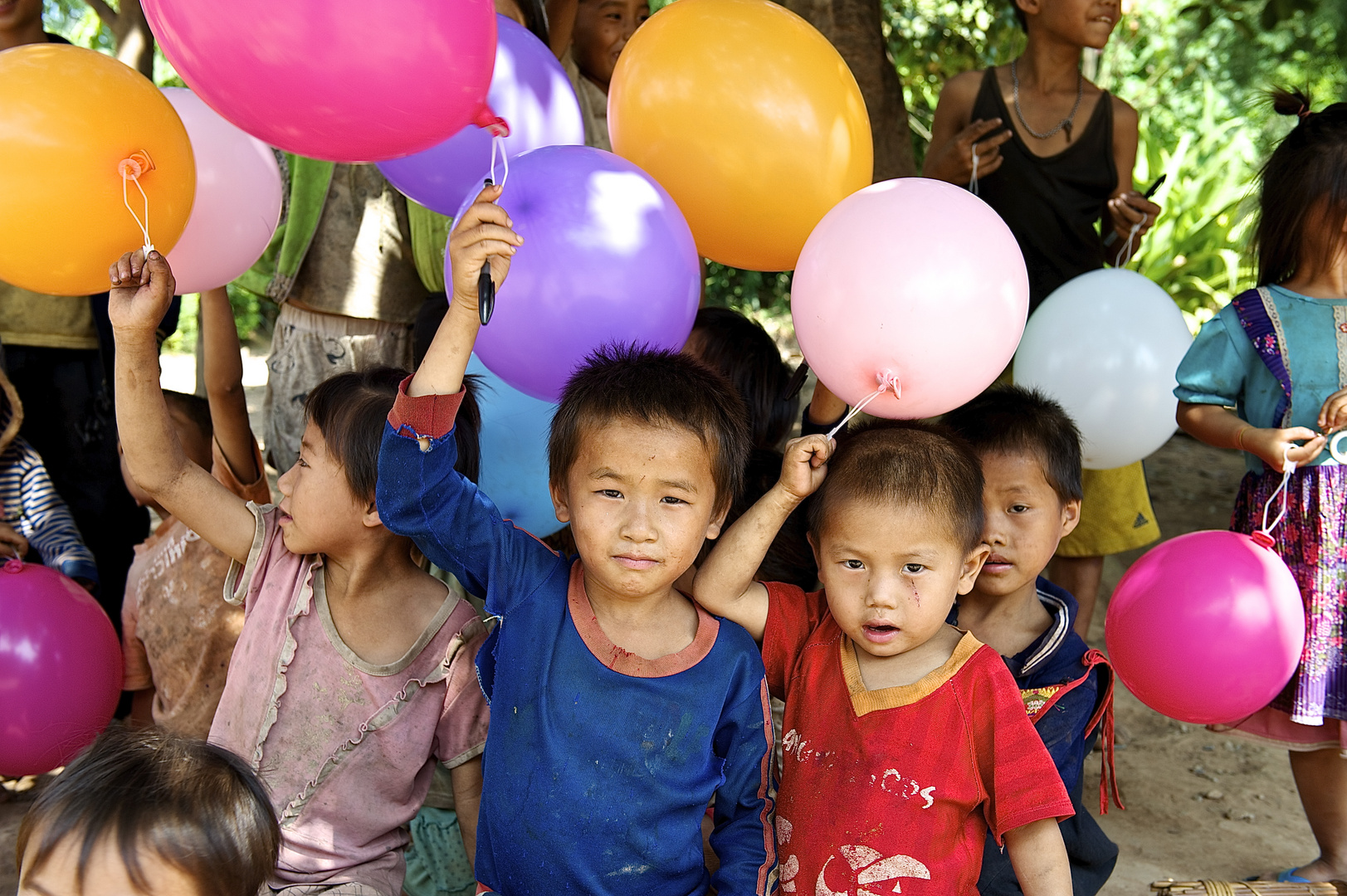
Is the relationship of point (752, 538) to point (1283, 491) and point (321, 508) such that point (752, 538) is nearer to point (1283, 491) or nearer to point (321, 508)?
point (321, 508)

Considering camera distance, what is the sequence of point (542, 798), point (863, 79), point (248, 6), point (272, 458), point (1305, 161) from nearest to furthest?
point (248, 6) → point (542, 798) → point (1305, 161) → point (272, 458) → point (863, 79)

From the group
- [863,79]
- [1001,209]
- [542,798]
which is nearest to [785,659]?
[542,798]

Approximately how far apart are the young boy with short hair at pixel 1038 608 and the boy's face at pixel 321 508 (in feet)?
3.73

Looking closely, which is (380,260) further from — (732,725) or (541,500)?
(732,725)

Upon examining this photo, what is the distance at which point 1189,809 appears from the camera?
3111 mm

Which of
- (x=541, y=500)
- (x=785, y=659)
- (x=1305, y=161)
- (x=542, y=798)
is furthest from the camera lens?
(x=1305, y=161)

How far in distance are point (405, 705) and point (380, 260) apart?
4.50 feet

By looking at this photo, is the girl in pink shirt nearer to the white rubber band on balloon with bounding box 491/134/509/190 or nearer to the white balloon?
the white rubber band on balloon with bounding box 491/134/509/190

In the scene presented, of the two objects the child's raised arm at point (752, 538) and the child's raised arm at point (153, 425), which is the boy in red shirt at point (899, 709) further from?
the child's raised arm at point (153, 425)

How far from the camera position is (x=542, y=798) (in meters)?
1.66

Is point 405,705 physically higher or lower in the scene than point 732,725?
lower

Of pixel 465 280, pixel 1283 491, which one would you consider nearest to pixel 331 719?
pixel 465 280

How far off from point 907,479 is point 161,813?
45.8 inches

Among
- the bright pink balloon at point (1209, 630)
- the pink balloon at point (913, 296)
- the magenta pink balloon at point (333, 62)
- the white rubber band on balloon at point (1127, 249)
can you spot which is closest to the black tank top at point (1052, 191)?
the white rubber band on balloon at point (1127, 249)
